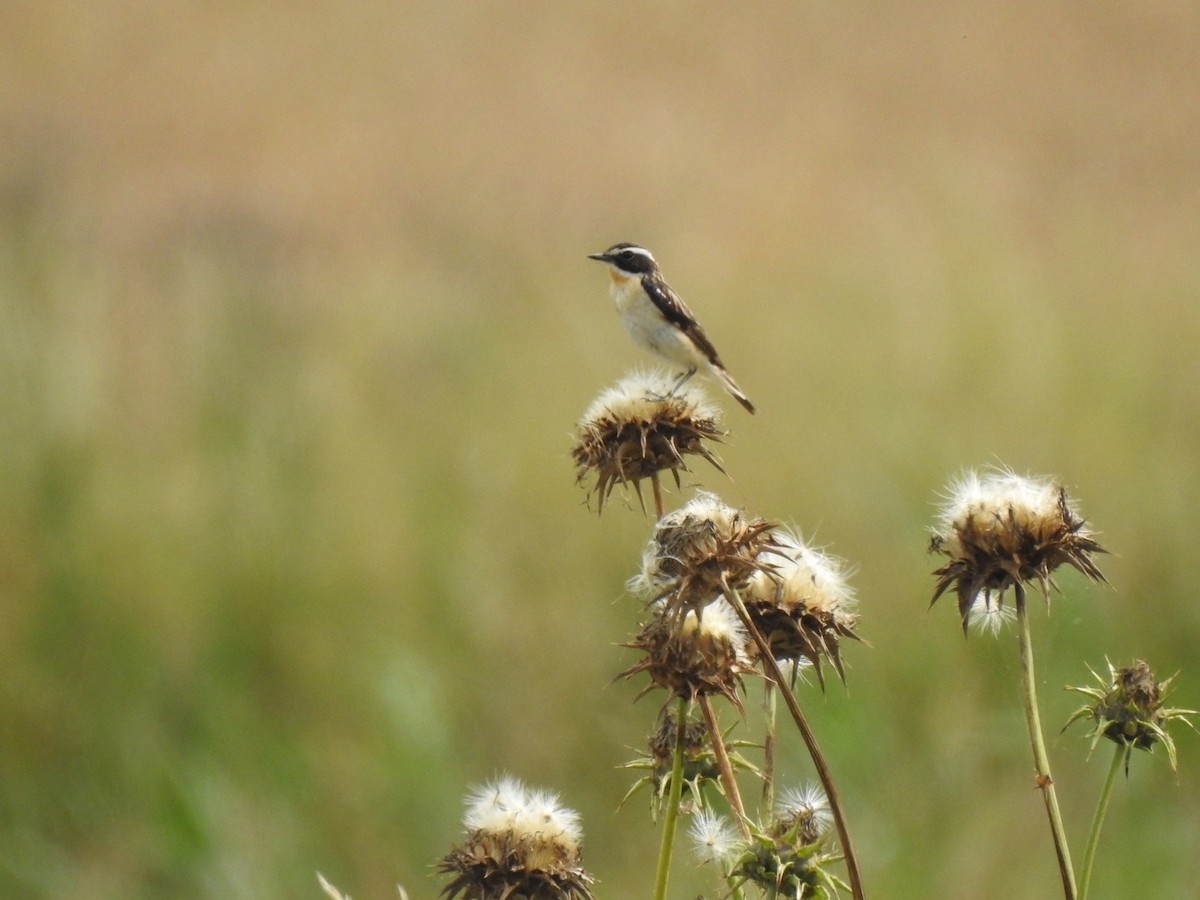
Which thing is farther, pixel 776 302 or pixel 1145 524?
pixel 776 302

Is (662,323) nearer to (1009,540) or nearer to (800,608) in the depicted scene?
(800,608)

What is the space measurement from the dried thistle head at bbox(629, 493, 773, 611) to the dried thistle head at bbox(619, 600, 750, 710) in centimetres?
3

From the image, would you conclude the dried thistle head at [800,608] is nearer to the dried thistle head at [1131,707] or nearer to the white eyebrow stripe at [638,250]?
the dried thistle head at [1131,707]

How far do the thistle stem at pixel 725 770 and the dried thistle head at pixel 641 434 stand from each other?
0.51 m

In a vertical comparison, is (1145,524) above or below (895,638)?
above

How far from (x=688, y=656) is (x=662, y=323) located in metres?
2.49

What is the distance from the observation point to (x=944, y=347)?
7.96 meters

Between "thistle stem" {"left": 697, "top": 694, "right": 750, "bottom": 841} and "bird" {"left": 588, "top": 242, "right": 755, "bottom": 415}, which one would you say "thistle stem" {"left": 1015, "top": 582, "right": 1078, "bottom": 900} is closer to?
"thistle stem" {"left": 697, "top": 694, "right": 750, "bottom": 841}

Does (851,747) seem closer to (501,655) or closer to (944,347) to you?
(501,655)

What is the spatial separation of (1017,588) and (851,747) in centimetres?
403

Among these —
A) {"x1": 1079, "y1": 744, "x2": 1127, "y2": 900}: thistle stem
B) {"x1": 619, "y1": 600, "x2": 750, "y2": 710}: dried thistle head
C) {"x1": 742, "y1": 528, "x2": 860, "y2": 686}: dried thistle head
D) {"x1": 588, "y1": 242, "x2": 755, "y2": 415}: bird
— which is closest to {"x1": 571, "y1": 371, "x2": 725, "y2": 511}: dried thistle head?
{"x1": 742, "y1": 528, "x2": 860, "y2": 686}: dried thistle head

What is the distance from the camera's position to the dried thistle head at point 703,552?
1.87m

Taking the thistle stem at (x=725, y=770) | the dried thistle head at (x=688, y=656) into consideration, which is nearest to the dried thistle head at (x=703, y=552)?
the dried thistle head at (x=688, y=656)

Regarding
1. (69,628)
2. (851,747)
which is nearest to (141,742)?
(69,628)
